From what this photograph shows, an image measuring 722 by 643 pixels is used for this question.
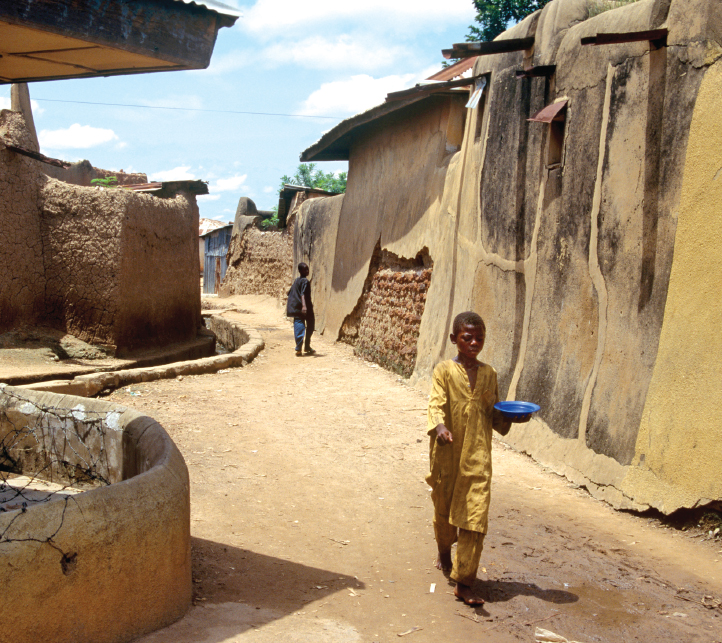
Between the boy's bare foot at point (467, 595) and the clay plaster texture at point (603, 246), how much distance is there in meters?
1.57

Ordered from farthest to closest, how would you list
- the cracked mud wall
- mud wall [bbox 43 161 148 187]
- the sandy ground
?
mud wall [bbox 43 161 148 187] < the cracked mud wall < the sandy ground

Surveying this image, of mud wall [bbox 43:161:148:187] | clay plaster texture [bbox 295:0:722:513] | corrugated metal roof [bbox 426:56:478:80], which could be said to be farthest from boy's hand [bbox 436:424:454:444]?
mud wall [bbox 43:161:148:187]

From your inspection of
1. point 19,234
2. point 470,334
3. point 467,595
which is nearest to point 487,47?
point 470,334

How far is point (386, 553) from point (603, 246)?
2699 millimetres

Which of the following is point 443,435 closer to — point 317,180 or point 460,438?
point 460,438

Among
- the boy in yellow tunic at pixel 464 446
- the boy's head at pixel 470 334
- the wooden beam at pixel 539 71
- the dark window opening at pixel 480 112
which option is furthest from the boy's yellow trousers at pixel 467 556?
the dark window opening at pixel 480 112

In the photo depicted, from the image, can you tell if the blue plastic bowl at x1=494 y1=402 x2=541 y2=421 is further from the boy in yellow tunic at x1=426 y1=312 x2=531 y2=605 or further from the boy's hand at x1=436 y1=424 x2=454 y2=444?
the boy's hand at x1=436 y1=424 x2=454 y2=444

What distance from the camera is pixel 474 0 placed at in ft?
71.1

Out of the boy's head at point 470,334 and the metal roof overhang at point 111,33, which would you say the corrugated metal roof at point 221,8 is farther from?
the boy's head at point 470,334

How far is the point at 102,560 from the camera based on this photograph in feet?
7.85

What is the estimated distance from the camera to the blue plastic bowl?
122 inches

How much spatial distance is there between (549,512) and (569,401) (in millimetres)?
1068

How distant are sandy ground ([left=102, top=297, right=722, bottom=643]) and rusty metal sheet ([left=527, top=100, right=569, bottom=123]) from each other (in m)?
Answer: 2.70

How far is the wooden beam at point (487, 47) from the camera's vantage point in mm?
5828
